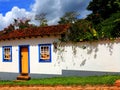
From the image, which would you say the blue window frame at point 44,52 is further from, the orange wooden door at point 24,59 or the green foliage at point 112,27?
the green foliage at point 112,27

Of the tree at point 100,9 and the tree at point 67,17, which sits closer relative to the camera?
the tree at point 100,9

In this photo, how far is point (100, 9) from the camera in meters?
30.2

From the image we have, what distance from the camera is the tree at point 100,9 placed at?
28.7 metres

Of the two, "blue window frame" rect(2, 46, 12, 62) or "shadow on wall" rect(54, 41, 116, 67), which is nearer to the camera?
"shadow on wall" rect(54, 41, 116, 67)

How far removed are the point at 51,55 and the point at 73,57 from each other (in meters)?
2.01

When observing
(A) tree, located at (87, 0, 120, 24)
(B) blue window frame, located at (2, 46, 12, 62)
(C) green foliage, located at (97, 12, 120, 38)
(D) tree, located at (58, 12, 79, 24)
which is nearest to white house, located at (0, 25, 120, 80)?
(B) blue window frame, located at (2, 46, 12, 62)

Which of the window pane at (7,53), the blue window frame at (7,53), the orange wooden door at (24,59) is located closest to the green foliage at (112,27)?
the orange wooden door at (24,59)

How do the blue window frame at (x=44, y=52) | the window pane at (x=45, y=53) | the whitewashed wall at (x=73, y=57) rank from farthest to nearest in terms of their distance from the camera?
the window pane at (x=45, y=53)
the blue window frame at (x=44, y=52)
the whitewashed wall at (x=73, y=57)

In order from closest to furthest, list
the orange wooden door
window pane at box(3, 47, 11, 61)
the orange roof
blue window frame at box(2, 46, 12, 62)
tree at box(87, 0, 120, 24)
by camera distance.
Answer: the orange roof, the orange wooden door, blue window frame at box(2, 46, 12, 62), window pane at box(3, 47, 11, 61), tree at box(87, 0, 120, 24)

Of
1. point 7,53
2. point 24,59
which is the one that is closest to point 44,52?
point 24,59

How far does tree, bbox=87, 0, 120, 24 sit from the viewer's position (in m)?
28.7

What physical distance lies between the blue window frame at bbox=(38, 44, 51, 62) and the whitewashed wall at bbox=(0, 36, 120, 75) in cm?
23

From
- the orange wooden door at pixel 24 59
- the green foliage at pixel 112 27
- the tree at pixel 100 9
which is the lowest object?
the orange wooden door at pixel 24 59

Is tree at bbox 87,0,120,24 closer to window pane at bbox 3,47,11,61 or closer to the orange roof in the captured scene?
the orange roof
